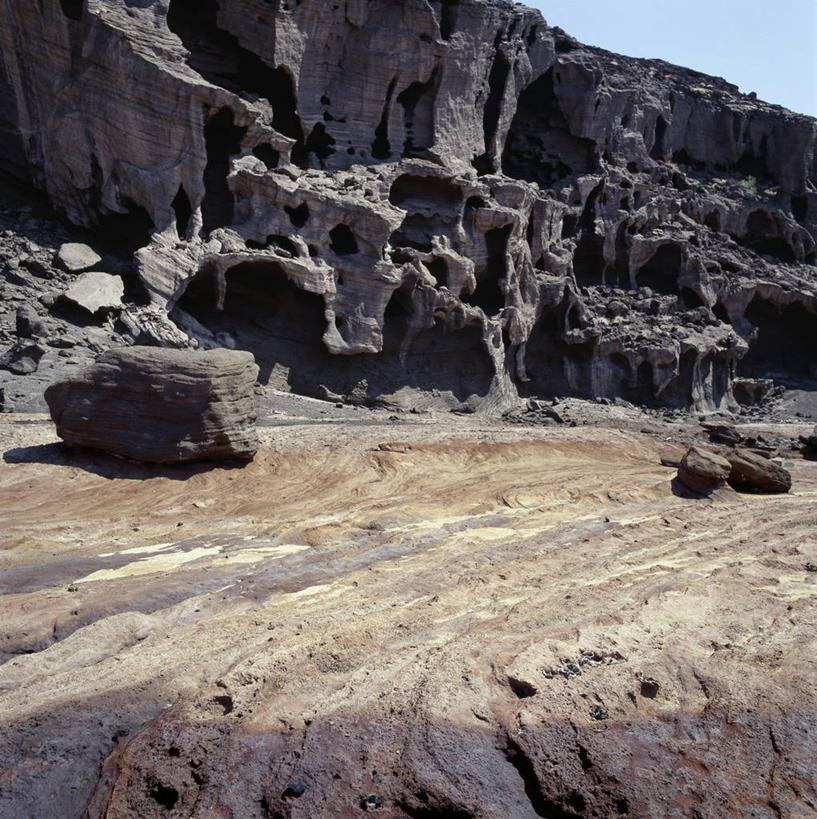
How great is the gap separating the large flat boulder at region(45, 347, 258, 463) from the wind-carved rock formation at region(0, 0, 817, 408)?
23.7ft

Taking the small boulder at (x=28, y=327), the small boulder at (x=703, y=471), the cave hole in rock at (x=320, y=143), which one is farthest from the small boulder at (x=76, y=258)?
the small boulder at (x=703, y=471)

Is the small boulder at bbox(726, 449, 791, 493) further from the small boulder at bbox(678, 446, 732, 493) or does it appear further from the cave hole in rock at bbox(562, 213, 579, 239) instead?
the cave hole in rock at bbox(562, 213, 579, 239)

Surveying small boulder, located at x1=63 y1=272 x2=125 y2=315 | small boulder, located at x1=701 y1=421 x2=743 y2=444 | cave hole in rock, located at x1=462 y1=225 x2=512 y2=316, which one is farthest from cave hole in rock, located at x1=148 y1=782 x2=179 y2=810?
cave hole in rock, located at x1=462 y1=225 x2=512 y2=316

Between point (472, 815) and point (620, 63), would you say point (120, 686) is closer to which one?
point (472, 815)

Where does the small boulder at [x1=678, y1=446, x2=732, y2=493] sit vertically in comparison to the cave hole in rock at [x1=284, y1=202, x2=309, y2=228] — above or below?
below

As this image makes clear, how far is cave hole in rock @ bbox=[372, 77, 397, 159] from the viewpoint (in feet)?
72.7

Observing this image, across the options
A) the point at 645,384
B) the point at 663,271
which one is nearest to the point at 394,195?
the point at 645,384

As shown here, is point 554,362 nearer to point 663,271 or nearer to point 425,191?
point 663,271

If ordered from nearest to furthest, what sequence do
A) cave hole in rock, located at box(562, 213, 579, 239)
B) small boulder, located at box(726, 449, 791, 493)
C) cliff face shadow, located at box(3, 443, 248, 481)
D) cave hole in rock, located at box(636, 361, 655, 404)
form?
cliff face shadow, located at box(3, 443, 248, 481)
small boulder, located at box(726, 449, 791, 493)
cave hole in rock, located at box(636, 361, 655, 404)
cave hole in rock, located at box(562, 213, 579, 239)

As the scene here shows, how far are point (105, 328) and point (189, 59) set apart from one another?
10168 mm

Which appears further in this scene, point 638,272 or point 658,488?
point 638,272

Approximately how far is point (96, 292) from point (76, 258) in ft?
7.21

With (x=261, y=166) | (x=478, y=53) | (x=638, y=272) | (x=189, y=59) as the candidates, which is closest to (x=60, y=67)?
(x=189, y=59)

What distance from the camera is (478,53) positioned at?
23.0 m
